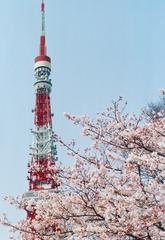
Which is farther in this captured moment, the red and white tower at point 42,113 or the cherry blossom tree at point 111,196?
the red and white tower at point 42,113

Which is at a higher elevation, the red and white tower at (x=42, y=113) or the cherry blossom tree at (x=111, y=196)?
the red and white tower at (x=42, y=113)

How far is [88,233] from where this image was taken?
190 inches

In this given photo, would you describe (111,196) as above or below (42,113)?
below

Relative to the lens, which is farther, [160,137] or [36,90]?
[36,90]

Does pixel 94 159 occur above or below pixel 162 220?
above

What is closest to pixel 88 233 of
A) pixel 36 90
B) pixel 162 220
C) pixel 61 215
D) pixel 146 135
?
pixel 61 215

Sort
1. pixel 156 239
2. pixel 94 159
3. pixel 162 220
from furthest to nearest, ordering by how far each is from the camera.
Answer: pixel 94 159
pixel 156 239
pixel 162 220

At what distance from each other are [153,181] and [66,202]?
1.12 metres

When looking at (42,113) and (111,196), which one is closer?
(111,196)

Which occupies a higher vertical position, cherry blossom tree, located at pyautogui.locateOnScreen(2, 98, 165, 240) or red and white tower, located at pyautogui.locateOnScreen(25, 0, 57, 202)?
red and white tower, located at pyautogui.locateOnScreen(25, 0, 57, 202)

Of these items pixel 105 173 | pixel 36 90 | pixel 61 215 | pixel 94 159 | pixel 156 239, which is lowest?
pixel 156 239

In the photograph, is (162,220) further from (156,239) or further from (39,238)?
(39,238)

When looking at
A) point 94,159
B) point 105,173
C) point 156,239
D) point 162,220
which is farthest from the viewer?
point 94,159

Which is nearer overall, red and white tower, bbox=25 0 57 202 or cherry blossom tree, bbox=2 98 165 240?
cherry blossom tree, bbox=2 98 165 240
